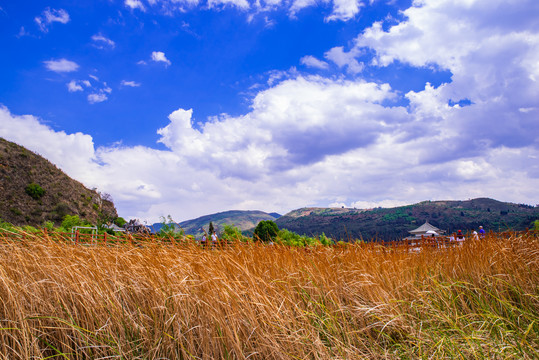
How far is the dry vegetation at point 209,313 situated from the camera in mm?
2805

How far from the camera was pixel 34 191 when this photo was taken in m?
29.7

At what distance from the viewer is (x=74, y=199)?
107 ft

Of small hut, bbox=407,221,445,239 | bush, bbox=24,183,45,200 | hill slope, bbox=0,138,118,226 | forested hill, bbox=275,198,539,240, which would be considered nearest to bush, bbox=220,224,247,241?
small hut, bbox=407,221,445,239

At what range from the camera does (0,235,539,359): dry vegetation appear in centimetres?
280

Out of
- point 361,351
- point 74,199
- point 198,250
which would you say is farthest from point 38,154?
point 361,351

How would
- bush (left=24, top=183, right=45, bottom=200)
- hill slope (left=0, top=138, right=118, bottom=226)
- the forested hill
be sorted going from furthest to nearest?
the forested hill < bush (left=24, top=183, right=45, bottom=200) < hill slope (left=0, top=138, right=118, bottom=226)

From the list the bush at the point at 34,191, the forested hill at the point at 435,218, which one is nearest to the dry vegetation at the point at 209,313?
the bush at the point at 34,191

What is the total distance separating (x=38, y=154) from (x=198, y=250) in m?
39.1

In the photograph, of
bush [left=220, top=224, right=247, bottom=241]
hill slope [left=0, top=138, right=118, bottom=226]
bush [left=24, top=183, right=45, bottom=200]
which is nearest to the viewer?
bush [left=220, top=224, right=247, bottom=241]

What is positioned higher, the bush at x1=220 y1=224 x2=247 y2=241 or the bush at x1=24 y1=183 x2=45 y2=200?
the bush at x1=24 y1=183 x2=45 y2=200

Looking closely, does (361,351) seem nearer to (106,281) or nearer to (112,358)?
(112,358)

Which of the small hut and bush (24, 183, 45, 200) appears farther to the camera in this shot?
bush (24, 183, 45, 200)

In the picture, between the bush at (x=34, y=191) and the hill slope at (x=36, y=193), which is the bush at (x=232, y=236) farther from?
the bush at (x=34, y=191)

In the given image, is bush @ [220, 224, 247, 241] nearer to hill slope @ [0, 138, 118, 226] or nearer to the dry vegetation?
the dry vegetation
